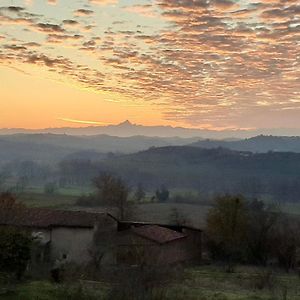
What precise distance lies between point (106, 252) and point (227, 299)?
18.8 meters

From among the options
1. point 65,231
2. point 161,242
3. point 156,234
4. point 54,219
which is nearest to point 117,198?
point 54,219

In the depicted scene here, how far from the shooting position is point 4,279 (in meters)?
23.5

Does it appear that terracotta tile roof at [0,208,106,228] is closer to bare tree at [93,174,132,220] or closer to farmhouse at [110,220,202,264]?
farmhouse at [110,220,202,264]

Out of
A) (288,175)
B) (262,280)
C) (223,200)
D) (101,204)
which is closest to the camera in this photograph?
(262,280)

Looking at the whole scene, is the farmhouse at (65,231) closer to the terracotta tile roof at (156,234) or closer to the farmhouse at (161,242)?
the farmhouse at (161,242)

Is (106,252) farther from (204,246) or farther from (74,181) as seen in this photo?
(74,181)

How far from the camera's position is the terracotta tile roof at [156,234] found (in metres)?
42.3

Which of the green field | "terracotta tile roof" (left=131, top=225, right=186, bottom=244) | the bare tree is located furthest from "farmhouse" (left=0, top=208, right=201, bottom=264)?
the bare tree

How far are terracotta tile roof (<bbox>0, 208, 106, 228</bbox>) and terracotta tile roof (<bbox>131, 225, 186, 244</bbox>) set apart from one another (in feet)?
12.6

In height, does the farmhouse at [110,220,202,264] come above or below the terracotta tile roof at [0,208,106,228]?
below

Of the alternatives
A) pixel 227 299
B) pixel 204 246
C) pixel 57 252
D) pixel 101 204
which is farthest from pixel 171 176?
pixel 227 299

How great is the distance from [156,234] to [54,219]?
31.9 feet

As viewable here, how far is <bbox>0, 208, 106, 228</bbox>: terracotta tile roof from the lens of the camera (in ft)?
140

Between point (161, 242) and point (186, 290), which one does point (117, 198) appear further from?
point (186, 290)
